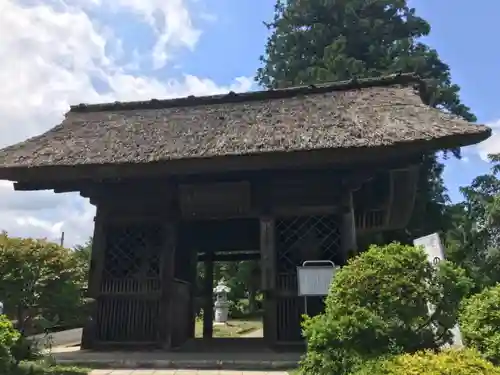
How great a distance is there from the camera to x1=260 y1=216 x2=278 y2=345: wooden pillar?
25.7 feet

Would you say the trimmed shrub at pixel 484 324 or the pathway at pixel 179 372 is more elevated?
the trimmed shrub at pixel 484 324

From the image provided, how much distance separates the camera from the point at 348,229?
811cm

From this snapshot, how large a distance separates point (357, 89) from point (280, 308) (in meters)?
4.72

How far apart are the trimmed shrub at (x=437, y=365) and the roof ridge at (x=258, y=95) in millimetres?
6874

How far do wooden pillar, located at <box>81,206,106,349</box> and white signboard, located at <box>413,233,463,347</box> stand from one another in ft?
18.0

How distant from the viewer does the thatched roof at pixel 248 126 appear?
7.24m

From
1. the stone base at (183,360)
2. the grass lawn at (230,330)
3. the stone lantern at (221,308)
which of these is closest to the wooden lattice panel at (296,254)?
the stone base at (183,360)

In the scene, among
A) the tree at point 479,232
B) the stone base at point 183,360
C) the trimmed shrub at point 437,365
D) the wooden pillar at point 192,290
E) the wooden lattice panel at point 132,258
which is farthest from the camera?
the tree at point 479,232

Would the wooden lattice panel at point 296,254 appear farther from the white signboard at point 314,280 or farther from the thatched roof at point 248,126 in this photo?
the thatched roof at point 248,126

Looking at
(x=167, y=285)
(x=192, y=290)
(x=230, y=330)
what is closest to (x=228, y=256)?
(x=192, y=290)

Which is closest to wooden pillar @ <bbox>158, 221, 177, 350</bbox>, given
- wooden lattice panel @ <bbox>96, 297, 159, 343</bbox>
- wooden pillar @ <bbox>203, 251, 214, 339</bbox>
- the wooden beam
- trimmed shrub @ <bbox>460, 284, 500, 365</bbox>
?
wooden lattice panel @ <bbox>96, 297, 159, 343</bbox>

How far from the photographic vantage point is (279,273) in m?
8.21

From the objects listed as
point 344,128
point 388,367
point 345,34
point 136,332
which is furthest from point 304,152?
point 345,34

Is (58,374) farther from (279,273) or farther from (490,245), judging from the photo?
(490,245)
